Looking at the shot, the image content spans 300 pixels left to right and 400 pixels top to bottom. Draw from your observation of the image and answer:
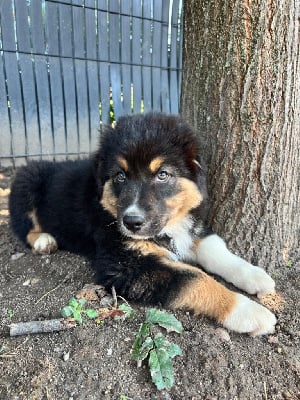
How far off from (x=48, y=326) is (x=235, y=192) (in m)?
1.58

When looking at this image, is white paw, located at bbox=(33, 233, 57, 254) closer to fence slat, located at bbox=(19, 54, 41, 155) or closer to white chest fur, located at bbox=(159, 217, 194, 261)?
white chest fur, located at bbox=(159, 217, 194, 261)

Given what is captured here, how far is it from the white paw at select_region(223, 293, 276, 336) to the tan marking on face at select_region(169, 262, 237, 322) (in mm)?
64

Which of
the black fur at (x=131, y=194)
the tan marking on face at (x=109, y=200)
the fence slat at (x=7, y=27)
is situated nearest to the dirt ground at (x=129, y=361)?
the black fur at (x=131, y=194)

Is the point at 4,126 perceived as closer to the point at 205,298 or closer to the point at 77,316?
the point at 77,316

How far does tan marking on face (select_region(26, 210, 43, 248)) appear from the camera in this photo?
3793 mm

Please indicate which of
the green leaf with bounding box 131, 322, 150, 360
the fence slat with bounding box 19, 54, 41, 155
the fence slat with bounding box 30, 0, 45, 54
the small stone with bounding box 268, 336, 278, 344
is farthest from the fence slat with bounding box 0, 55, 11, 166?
the small stone with bounding box 268, 336, 278, 344

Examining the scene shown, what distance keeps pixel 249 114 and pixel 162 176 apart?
729 millimetres

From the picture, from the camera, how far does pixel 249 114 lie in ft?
9.11

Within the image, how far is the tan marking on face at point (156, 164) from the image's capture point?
2.79 metres

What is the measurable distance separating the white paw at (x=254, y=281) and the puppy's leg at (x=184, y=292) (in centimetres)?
20

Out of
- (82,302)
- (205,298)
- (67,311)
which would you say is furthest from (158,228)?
(67,311)

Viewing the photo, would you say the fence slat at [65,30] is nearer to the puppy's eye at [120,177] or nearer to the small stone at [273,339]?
the puppy's eye at [120,177]

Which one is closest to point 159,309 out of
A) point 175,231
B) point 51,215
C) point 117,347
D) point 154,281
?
point 154,281

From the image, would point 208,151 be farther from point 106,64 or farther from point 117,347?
point 106,64
